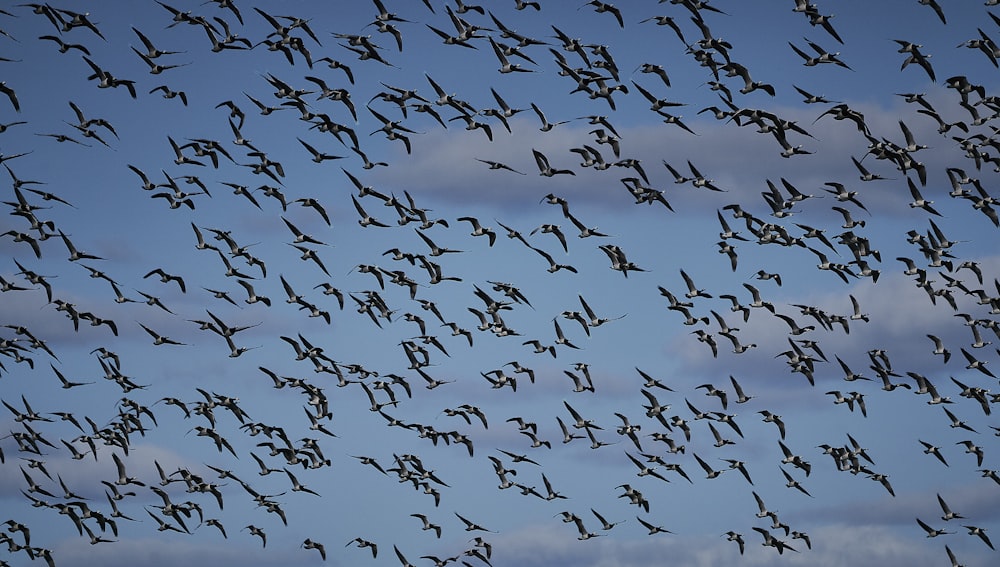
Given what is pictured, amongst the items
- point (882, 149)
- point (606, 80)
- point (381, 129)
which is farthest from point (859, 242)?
point (381, 129)

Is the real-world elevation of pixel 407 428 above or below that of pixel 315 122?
below

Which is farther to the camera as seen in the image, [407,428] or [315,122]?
[407,428]

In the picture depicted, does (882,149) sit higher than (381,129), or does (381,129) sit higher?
(381,129)

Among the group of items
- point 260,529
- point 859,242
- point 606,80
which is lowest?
point 260,529

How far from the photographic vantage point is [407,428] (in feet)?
399

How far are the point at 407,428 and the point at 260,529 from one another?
1241 centimetres

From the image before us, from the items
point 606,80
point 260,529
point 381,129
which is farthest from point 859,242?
point 260,529

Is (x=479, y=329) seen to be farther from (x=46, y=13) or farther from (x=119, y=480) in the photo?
(x=46, y=13)

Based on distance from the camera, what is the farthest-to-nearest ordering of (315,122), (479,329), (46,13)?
(479,329)
(315,122)
(46,13)

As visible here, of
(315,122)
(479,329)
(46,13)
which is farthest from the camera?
(479,329)

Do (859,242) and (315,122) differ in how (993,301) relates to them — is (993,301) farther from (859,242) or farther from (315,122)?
(315,122)

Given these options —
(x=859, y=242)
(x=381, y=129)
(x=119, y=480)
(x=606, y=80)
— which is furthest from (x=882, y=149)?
(x=119, y=480)

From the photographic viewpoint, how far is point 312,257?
110 m

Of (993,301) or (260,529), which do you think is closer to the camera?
(993,301)
